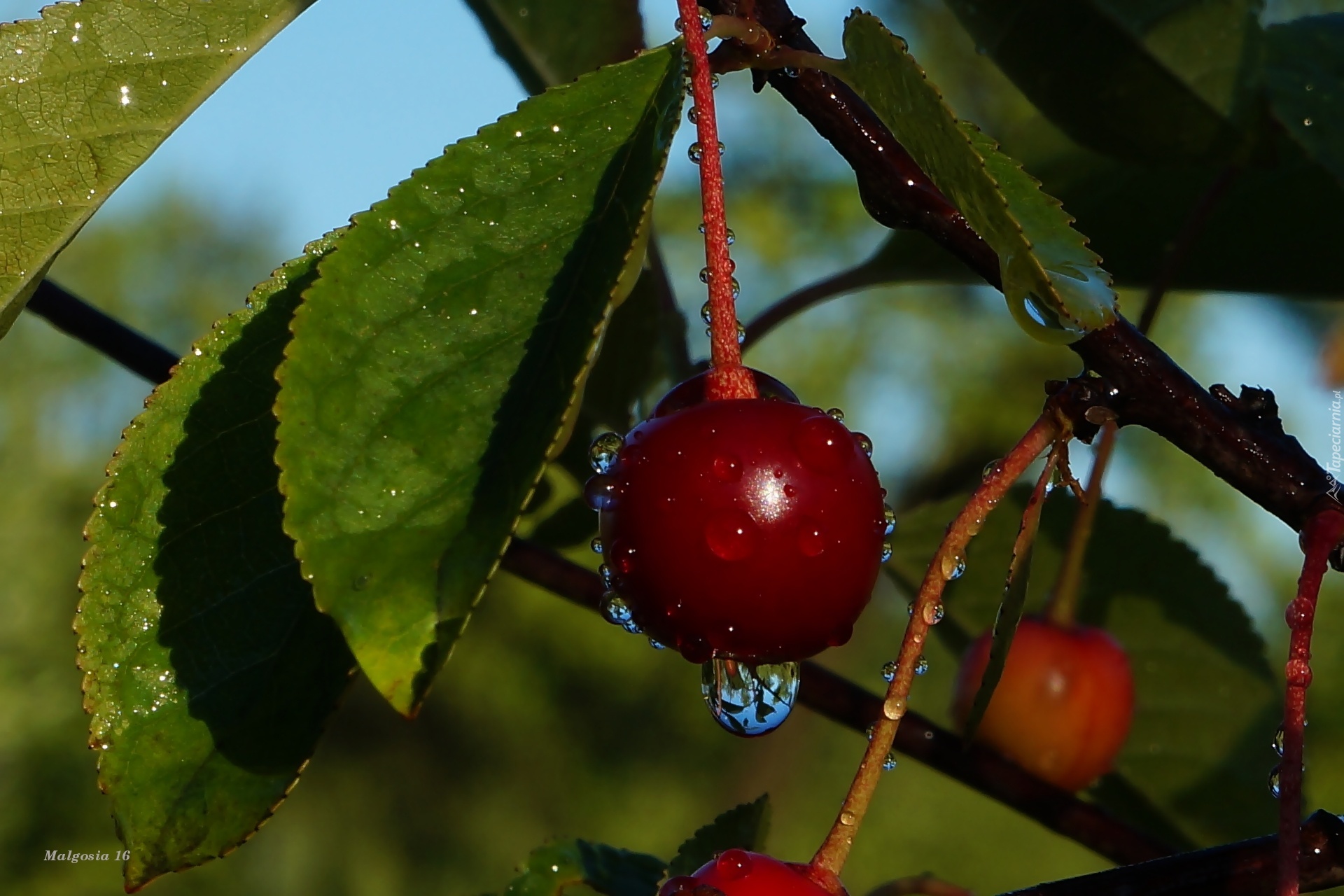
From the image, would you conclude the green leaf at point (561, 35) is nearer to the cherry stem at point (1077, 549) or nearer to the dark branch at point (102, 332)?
the dark branch at point (102, 332)

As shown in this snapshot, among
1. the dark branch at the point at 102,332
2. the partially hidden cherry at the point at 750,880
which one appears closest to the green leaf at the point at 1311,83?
the partially hidden cherry at the point at 750,880

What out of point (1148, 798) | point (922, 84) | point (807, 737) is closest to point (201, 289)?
point (807, 737)

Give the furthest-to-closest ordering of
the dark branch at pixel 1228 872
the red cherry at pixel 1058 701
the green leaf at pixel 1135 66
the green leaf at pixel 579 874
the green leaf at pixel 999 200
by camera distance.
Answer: the red cherry at pixel 1058 701, the green leaf at pixel 1135 66, the green leaf at pixel 579 874, the dark branch at pixel 1228 872, the green leaf at pixel 999 200

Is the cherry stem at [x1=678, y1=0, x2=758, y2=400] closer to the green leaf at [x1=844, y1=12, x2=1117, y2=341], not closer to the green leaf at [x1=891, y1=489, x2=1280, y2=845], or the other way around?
the green leaf at [x1=844, y1=12, x2=1117, y2=341]

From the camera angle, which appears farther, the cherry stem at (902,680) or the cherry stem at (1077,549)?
the cherry stem at (1077,549)

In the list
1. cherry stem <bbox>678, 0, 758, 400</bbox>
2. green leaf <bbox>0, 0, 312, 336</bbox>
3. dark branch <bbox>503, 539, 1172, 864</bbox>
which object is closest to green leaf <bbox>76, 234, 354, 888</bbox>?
green leaf <bbox>0, 0, 312, 336</bbox>

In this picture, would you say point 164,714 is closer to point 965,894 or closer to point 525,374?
point 525,374

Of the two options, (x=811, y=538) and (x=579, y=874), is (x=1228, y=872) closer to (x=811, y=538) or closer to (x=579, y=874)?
(x=811, y=538)
